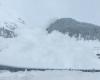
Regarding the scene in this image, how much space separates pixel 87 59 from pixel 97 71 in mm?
3478

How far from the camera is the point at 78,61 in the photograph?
51469 mm

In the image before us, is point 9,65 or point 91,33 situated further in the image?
point 91,33

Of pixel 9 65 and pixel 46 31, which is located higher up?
pixel 46 31

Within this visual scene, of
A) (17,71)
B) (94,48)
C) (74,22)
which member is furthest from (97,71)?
(74,22)

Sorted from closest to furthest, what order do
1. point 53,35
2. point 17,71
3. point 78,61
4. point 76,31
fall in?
point 17,71, point 78,61, point 53,35, point 76,31

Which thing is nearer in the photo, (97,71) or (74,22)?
(97,71)

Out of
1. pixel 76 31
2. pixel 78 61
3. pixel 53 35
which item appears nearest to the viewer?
pixel 78 61

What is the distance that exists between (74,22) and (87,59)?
2952cm

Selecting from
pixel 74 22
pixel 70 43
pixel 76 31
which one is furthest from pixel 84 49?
pixel 74 22

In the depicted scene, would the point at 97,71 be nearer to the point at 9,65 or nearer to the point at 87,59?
the point at 87,59

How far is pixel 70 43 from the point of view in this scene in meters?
55.1

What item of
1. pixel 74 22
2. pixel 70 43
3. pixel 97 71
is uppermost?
pixel 74 22

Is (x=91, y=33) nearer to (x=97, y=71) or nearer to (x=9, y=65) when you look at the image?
(x=97, y=71)

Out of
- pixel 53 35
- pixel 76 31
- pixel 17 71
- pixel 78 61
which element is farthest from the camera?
pixel 76 31
